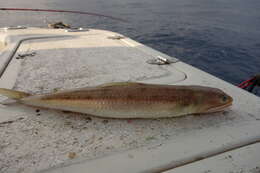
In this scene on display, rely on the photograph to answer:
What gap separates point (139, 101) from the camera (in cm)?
183

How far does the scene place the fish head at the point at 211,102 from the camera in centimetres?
185

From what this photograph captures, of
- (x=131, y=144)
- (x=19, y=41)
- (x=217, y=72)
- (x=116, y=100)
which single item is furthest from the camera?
(x=217, y=72)

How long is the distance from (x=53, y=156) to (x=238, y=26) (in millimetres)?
18114

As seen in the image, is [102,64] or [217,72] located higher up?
[102,64]

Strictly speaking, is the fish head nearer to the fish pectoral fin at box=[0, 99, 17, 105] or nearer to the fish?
the fish

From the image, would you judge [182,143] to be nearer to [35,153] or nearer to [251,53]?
[35,153]

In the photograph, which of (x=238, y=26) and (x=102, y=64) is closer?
(x=102, y=64)

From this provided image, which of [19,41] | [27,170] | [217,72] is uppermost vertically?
[19,41]

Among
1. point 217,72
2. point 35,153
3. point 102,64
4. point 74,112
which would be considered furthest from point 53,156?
point 217,72

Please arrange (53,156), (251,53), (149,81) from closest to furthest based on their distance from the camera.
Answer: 1. (53,156)
2. (149,81)
3. (251,53)

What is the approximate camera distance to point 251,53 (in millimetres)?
10289

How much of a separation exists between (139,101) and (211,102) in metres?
0.73

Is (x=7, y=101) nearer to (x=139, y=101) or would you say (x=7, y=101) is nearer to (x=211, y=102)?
(x=139, y=101)

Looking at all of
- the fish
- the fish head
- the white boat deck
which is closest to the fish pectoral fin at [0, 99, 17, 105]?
the white boat deck
